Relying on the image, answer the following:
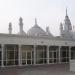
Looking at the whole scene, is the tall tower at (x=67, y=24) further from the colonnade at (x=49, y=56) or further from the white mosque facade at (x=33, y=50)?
the colonnade at (x=49, y=56)

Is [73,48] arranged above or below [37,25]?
below

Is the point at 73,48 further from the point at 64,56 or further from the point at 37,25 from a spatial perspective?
the point at 37,25

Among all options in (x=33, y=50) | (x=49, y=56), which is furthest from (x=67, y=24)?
(x=33, y=50)

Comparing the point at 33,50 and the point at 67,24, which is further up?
the point at 67,24

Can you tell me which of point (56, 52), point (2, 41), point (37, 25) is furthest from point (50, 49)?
point (37, 25)

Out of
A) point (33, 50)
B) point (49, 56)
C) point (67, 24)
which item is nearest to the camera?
point (33, 50)

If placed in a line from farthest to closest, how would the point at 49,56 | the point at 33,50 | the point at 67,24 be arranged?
the point at 67,24, the point at 49,56, the point at 33,50

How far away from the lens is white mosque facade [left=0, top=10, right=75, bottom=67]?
3262 cm

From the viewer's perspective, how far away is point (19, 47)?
33.3 metres

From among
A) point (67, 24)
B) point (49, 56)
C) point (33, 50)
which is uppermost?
point (67, 24)

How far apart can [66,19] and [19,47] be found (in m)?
43.1

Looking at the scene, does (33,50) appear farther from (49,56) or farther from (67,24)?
(67,24)

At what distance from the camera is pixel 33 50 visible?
35.6 metres

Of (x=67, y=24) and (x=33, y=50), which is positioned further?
(x=67, y=24)
